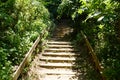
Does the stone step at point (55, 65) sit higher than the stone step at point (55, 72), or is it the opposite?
the stone step at point (55, 65)

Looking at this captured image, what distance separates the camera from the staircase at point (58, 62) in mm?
7076

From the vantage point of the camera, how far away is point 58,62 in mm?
8359

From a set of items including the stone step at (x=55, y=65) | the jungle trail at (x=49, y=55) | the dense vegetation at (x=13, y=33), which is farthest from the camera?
the stone step at (x=55, y=65)

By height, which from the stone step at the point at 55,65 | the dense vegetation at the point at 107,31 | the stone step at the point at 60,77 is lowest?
the stone step at the point at 60,77

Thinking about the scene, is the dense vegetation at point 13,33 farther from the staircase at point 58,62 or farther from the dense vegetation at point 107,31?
the dense vegetation at point 107,31

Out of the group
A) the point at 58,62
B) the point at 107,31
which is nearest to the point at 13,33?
the point at 58,62

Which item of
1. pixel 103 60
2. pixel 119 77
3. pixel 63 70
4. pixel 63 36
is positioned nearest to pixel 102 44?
pixel 103 60

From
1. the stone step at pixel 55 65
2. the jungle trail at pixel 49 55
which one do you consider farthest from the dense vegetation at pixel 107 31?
the stone step at pixel 55 65

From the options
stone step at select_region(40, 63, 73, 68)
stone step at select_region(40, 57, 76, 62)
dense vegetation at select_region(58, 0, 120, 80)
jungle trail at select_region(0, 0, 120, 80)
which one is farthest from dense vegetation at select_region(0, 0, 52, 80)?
dense vegetation at select_region(58, 0, 120, 80)

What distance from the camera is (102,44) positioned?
7672mm

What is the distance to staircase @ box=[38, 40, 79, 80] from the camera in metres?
7.08

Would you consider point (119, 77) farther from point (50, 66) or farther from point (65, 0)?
point (65, 0)

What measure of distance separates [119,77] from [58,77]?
7.64 feet

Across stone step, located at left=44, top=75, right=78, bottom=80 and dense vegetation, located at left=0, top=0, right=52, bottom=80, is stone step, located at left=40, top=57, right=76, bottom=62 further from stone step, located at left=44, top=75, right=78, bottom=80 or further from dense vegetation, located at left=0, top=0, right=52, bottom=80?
stone step, located at left=44, top=75, right=78, bottom=80
